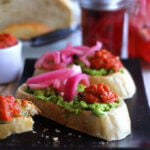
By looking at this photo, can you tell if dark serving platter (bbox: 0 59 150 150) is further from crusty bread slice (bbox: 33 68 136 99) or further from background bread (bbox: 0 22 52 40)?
background bread (bbox: 0 22 52 40)

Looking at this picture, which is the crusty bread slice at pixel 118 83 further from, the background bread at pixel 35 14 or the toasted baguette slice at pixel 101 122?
the background bread at pixel 35 14

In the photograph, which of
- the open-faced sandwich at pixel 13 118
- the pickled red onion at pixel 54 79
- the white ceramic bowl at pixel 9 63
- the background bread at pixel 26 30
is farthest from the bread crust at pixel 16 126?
the background bread at pixel 26 30

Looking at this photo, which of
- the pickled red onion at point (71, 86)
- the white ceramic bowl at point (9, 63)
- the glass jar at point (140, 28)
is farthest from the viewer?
the glass jar at point (140, 28)

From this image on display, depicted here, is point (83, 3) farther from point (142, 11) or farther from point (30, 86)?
point (30, 86)

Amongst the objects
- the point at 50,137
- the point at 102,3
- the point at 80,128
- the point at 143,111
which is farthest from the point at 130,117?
the point at 102,3

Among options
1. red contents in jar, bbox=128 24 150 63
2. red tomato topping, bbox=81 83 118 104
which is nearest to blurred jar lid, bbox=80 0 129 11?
red contents in jar, bbox=128 24 150 63

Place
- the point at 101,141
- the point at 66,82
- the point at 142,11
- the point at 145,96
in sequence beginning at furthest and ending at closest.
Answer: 1. the point at 142,11
2. the point at 145,96
3. the point at 66,82
4. the point at 101,141
